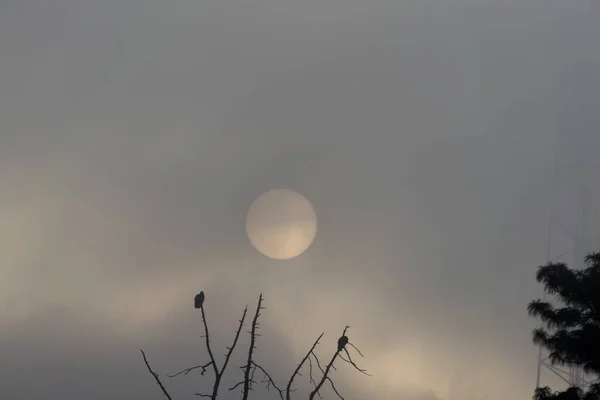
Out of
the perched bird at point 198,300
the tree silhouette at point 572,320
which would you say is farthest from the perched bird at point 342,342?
the tree silhouette at point 572,320

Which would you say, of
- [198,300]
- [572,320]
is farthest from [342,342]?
[572,320]

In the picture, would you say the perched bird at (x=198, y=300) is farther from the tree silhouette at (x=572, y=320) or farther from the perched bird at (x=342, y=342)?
the tree silhouette at (x=572, y=320)

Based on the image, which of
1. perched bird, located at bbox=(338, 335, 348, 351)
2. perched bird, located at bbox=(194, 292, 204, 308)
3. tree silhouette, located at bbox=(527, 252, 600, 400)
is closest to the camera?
perched bird, located at bbox=(338, 335, 348, 351)

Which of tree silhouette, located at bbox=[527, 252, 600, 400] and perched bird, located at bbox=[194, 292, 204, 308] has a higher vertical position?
tree silhouette, located at bbox=[527, 252, 600, 400]

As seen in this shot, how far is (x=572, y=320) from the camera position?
3269 centimetres

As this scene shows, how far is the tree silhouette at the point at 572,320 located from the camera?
31.0 metres

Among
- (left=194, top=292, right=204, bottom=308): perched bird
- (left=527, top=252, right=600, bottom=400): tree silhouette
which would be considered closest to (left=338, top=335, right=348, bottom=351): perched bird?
(left=194, top=292, right=204, bottom=308): perched bird

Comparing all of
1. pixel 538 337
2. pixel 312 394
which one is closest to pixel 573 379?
pixel 538 337

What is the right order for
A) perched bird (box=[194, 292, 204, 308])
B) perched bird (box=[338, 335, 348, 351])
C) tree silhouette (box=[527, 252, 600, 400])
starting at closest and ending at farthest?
perched bird (box=[338, 335, 348, 351]), perched bird (box=[194, 292, 204, 308]), tree silhouette (box=[527, 252, 600, 400])

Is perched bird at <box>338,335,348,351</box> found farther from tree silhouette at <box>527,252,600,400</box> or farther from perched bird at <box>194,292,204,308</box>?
tree silhouette at <box>527,252,600,400</box>

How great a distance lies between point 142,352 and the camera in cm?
848

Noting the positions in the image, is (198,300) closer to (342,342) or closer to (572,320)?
(342,342)

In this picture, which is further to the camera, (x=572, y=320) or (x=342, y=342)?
(x=572, y=320)

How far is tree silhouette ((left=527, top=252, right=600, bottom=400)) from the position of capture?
31.0 metres
